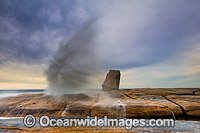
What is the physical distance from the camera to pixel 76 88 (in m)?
17.8

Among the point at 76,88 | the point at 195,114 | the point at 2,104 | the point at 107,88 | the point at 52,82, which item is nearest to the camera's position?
the point at 195,114

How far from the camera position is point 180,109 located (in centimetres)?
831

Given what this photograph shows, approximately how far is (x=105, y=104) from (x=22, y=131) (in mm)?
5237

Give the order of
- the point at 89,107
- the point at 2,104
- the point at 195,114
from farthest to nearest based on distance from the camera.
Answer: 1. the point at 2,104
2. the point at 89,107
3. the point at 195,114

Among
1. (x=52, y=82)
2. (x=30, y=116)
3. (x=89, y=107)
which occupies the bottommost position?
(x=30, y=116)

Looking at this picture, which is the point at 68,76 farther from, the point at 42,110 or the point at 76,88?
the point at 42,110

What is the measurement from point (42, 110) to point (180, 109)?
9598 millimetres

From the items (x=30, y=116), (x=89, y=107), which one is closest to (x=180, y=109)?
(x=89, y=107)

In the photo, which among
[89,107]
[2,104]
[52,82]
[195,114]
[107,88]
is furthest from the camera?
[107,88]

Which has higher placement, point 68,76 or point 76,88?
point 68,76

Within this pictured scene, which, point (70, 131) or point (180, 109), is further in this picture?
point (180, 109)

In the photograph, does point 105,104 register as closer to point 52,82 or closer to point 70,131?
point 70,131

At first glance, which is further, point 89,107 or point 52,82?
point 52,82

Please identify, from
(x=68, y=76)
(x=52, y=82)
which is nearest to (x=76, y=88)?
(x=68, y=76)
